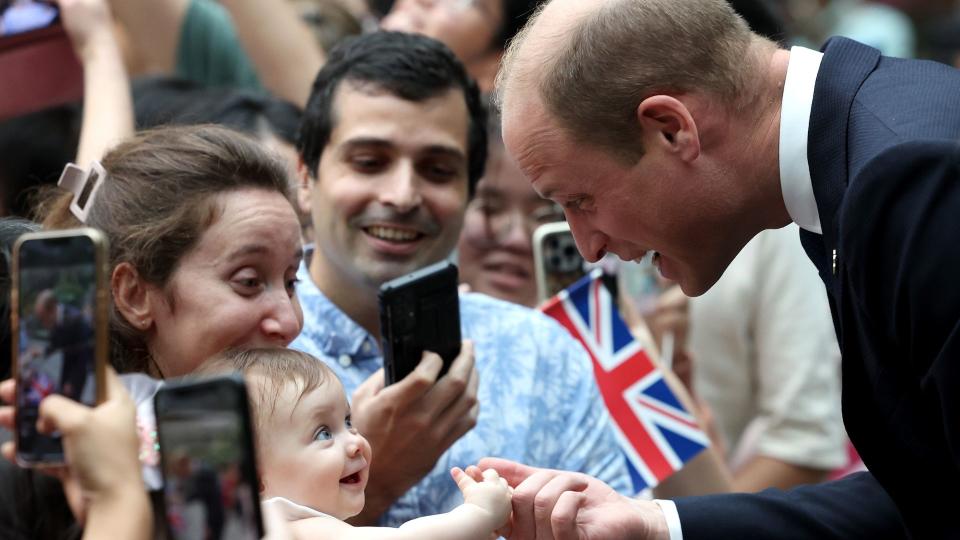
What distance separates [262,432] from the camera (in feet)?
7.22

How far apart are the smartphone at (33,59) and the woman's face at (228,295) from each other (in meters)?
1.04

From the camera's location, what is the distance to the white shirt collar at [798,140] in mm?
2383

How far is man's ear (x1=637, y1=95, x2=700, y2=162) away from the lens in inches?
94.9

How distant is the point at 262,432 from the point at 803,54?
113 centimetres

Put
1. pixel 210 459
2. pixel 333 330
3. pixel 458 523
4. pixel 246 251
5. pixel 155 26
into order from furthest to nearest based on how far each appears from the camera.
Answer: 1. pixel 155 26
2. pixel 333 330
3. pixel 246 251
4. pixel 458 523
5. pixel 210 459

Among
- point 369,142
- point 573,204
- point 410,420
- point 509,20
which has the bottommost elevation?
point 410,420

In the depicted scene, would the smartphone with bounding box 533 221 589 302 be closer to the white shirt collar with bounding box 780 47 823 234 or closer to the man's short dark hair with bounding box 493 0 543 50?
the man's short dark hair with bounding box 493 0 543 50

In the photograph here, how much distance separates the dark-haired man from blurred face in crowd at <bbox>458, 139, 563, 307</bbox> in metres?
0.61

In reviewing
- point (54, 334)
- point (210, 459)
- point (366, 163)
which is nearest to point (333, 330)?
point (366, 163)

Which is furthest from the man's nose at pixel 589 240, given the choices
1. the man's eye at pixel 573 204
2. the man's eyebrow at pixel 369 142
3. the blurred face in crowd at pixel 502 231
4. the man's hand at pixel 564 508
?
the blurred face in crowd at pixel 502 231

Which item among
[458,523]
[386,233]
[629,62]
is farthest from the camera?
[386,233]

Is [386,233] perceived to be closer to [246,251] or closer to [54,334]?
[246,251]

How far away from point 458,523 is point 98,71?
5.84ft

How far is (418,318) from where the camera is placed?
278 cm
